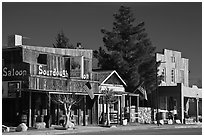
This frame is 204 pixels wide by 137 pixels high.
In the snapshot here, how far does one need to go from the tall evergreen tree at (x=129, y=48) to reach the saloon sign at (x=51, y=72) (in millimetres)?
17109

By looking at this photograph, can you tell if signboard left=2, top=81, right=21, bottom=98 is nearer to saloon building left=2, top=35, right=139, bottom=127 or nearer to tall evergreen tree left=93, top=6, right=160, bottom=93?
saloon building left=2, top=35, right=139, bottom=127

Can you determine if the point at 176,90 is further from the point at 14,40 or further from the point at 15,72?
the point at 15,72

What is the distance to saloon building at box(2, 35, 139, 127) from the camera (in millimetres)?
36844

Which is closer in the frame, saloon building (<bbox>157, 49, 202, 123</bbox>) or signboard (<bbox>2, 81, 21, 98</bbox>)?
signboard (<bbox>2, 81, 21, 98</bbox>)

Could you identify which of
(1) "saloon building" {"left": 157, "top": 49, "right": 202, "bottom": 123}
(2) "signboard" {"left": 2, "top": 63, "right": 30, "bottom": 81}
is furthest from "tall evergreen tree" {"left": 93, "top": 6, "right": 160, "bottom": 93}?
(2) "signboard" {"left": 2, "top": 63, "right": 30, "bottom": 81}

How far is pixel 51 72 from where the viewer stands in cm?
3866

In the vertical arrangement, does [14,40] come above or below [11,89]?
above

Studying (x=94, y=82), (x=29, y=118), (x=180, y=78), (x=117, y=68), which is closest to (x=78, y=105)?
(x=94, y=82)

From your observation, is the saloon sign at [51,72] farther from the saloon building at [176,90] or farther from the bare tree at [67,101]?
the saloon building at [176,90]

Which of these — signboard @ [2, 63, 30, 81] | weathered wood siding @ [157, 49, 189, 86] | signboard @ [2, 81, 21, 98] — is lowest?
signboard @ [2, 81, 21, 98]

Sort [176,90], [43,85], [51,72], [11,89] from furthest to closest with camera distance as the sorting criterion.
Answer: [176,90] < [51,72] < [43,85] < [11,89]

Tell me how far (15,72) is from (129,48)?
73.3 ft

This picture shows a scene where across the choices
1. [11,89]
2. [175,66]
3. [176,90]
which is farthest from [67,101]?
[175,66]

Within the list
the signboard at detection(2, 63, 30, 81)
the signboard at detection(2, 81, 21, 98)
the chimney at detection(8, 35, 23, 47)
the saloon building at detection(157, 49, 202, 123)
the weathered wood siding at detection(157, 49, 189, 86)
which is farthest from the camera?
the weathered wood siding at detection(157, 49, 189, 86)
